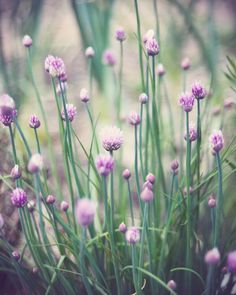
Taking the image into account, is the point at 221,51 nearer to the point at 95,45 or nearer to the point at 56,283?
the point at 95,45

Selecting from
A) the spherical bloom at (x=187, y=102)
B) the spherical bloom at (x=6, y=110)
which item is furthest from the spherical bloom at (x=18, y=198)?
the spherical bloom at (x=187, y=102)

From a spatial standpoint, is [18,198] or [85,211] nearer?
[85,211]

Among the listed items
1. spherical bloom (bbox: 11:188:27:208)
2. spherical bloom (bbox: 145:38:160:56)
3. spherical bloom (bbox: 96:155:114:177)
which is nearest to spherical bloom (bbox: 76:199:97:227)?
spherical bloom (bbox: 96:155:114:177)

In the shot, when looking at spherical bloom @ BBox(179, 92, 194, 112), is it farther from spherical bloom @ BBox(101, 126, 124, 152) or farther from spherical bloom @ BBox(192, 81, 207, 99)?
spherical bloom @ BBox(101, 126, 124, 152)

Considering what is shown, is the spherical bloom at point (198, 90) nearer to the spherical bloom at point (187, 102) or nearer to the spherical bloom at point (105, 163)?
the spherical bloom at point (187, 102)

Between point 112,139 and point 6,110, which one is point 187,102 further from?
point 6,110

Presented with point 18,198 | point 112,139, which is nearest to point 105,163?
point 112,139

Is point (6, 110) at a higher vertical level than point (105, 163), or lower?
higher

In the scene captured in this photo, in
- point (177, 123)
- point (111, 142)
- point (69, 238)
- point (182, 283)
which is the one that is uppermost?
point (177, 123)

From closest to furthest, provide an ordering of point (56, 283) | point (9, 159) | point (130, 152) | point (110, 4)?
1. point (56, 283)
2. point (9, 159)
3. point (110, 4)
4. point (130, 152)

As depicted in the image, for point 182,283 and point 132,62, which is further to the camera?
point 132,62

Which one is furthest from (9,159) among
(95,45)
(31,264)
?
(95,45)
